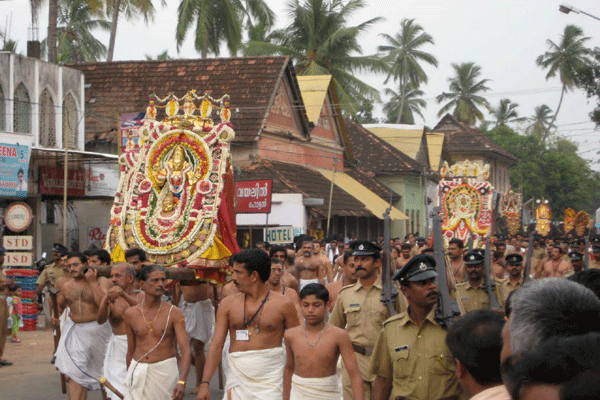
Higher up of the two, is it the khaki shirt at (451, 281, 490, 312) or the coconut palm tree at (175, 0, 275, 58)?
the coconut palm tree at (175, 0, 275, 58)

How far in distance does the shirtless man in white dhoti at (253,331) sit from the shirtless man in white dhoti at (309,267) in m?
7.94

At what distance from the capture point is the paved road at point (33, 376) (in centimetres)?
1077

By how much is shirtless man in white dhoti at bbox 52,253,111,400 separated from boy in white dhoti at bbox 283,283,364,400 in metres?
3.48

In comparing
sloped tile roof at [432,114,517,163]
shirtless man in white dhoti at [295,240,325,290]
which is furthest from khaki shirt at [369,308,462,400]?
sloped tile roof at [432,114,517,163]

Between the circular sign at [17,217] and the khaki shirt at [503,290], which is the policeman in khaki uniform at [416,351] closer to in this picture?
the khaki shirt at [503,290]

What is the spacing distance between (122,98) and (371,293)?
2274 centimetres

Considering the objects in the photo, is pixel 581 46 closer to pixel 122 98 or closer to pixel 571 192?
pixel 571 192

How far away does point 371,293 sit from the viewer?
696 centimetres

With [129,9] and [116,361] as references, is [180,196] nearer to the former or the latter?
[116,361]

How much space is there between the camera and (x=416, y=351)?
17.1 ft

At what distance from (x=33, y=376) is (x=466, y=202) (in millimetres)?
14347

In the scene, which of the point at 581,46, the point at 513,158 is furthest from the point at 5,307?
the point at 581,46

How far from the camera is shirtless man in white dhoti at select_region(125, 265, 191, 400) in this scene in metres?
7.40

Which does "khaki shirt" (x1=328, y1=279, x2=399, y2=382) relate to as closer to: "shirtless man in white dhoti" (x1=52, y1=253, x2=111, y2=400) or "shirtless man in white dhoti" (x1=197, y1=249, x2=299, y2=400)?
"shirtless man in white dhoti" (x1=197, y1=249, x2=299, y2=400)
